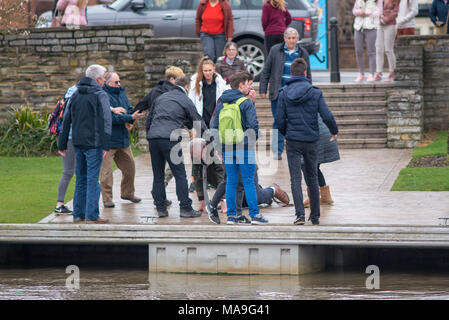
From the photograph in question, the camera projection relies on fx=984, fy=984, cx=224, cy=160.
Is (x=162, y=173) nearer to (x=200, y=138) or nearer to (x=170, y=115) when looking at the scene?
(x=200, y=138)

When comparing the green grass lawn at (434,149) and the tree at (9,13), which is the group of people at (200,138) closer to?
the green grass lawn at (434,149)

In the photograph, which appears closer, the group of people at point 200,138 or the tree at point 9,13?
the group of people at point 200,138

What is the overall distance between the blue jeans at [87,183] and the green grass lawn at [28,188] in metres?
0.69

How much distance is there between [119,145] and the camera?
12641 millimetres

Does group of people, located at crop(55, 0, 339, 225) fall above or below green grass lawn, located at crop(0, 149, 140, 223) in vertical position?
above

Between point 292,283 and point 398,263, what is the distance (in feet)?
6.08

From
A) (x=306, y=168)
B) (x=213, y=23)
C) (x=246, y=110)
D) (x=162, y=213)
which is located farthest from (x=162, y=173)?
Result: (x=213, y=23)

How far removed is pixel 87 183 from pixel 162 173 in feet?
3.02

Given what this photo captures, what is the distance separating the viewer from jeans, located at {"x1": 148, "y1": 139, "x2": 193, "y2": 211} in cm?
1151

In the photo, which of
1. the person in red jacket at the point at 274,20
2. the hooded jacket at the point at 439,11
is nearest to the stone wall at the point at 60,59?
the person in red jacket at the point at 274,20

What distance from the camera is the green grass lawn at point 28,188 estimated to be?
12438 millimetres

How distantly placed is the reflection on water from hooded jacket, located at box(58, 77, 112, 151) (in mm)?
1524

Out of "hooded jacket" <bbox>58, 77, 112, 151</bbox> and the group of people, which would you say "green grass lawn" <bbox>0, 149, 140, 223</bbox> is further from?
"hooded jacket" <bbox>58, 77, 112, 151</bbox>

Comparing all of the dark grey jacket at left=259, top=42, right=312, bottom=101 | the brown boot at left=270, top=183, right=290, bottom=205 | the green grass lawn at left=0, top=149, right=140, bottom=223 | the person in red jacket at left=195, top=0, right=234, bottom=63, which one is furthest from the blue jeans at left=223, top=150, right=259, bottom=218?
the person in red jacket at left=195, top=0, right=234, bottom=63
